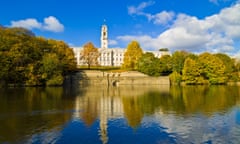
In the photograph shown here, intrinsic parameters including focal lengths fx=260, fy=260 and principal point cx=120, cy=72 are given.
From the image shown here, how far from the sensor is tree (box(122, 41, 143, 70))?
3521 inches

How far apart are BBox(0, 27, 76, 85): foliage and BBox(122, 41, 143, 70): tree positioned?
25.2 metres

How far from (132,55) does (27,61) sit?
38190 mm

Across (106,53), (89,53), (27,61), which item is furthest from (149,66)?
(106,53)

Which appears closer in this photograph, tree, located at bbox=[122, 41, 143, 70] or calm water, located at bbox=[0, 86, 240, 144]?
calm water, located at bbox=[0, 86, 240, 144]

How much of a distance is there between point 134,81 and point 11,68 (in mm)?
35607

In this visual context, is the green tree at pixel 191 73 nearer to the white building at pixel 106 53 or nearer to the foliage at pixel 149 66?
the foliage at pixel 149 66

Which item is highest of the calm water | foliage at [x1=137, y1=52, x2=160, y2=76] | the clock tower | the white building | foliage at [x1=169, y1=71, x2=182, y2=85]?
the clock tower

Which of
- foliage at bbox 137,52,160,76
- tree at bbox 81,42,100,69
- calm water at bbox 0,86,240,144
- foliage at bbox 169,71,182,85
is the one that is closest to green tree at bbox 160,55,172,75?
foliage at bbox 137,52,160,76

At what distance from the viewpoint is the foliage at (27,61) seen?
60.7 m

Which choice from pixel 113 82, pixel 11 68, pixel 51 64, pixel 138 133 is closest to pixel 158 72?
pixel 113 82

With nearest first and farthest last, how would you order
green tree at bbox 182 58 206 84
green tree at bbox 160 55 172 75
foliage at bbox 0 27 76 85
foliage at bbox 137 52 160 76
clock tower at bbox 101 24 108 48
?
foliage at bbox 0 27 76 85 → green tree at bbox 182 58 206 84 → foliage at bbox 137 52 160 76 → green tree at bbox 160 55 172 75 → clock tower at bbox 101 24 108 48

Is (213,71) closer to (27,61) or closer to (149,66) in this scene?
(149,66)

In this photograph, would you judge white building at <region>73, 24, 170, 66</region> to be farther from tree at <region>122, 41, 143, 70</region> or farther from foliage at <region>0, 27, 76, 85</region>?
foliage at <region>0, 27, 76, 85</region>

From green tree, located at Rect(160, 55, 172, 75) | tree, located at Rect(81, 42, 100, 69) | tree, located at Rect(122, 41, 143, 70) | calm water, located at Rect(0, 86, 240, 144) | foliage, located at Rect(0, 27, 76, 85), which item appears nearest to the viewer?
calm water, located at Rect(0, 86, 240, 144)
